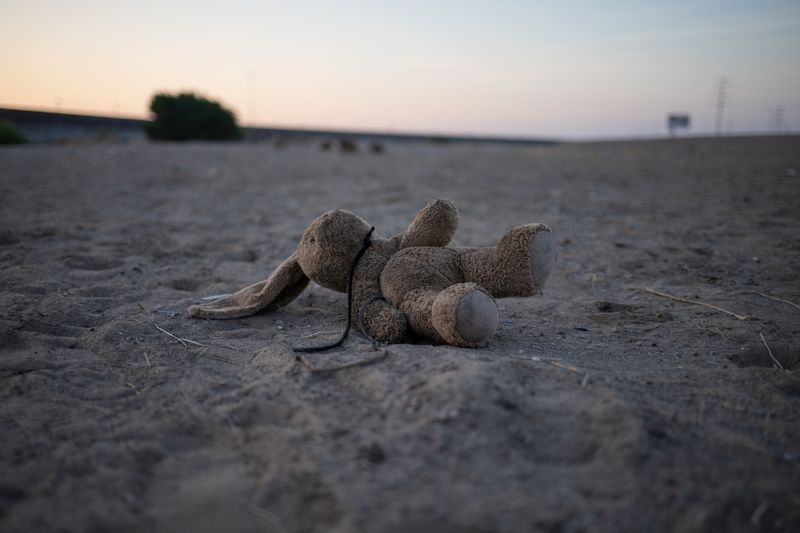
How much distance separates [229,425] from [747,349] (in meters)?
2.36

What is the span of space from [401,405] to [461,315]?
569mm

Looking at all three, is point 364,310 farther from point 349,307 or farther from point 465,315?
point 465,315

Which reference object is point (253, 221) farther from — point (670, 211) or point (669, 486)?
point (669, 486)

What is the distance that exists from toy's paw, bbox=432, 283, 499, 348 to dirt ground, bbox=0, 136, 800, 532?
7 centimetres

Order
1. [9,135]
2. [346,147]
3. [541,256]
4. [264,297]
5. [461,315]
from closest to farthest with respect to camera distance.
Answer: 1. [461,315]
2. [541,256]
3. [264,297]
4. [9,135]
5. [346,147]

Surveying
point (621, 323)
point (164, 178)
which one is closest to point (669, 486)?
point (621, 323)

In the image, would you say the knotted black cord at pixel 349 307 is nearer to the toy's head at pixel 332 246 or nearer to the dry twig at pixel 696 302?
the toy's head at pixel 332 246

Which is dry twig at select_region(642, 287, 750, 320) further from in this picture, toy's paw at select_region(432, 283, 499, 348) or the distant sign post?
the distant sign post

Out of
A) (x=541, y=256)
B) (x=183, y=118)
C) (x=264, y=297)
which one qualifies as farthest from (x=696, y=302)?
(x=183, y=118)

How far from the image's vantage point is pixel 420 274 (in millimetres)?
2668

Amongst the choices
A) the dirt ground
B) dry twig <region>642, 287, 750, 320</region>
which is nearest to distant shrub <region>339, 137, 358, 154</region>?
the dirt ground

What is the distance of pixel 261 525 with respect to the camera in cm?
144

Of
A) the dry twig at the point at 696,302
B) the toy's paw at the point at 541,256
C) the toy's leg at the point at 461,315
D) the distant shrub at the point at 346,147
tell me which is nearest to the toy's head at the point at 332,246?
the toy's leg at the point at 461,315

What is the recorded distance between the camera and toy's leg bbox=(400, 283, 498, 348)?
234cm
